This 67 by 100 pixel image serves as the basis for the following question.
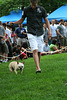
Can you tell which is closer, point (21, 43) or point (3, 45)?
point (3, 45)

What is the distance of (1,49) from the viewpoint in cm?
1491

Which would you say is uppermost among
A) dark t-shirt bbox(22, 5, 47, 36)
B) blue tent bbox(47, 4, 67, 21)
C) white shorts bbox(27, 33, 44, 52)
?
dark t-shirt bbox(22, 5, 47, 36)

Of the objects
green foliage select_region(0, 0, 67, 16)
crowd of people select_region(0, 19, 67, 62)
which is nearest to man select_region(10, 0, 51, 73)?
crowd of people select_region(0, 19, 67, 62)

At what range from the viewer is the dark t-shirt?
8.70 metres

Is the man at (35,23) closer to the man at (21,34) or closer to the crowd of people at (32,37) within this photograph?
the crowd of people at (32,37)

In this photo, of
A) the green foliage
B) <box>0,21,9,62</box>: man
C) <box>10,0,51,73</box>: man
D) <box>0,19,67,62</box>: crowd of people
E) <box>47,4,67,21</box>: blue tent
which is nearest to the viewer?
<box>10,0,51,73</box>: man

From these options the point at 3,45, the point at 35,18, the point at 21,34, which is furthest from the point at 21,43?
the point at 35,18

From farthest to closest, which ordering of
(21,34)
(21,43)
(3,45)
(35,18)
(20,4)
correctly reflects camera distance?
(20,4)
(21,43)
(21,34)
(3,45)
(35,18)

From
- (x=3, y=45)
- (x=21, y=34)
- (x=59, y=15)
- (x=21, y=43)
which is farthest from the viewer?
(x=59, y=15)

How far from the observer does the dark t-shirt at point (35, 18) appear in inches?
342

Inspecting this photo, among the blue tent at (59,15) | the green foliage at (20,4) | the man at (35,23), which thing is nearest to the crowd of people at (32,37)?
the man at (35,23)

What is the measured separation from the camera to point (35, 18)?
8.71 m

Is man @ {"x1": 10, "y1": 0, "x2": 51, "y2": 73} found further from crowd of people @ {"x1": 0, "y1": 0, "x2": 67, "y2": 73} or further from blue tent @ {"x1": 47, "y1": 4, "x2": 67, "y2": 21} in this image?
blue tent @ {"x1": 47, "y1": 4, "x2": 67, "y2": 21}

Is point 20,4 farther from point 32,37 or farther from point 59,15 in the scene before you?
point 32,37
